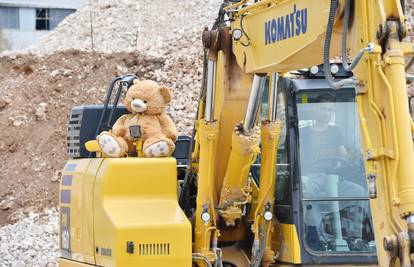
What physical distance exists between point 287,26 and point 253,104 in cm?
92

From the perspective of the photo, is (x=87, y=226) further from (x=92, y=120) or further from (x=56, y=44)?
(x=56, y=44)

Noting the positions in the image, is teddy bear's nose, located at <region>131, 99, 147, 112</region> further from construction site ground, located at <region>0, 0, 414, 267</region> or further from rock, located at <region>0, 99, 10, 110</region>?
rock, located at <region>0, 99, 10, 110</region>

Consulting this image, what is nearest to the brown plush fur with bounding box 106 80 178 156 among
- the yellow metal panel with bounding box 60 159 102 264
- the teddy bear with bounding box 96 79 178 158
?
the teddy bear with bounding box 96 79 178 158

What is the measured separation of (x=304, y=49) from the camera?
19.4 ft

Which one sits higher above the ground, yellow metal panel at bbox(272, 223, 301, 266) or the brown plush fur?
the brown plush fur

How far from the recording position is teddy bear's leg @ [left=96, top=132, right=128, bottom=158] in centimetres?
741

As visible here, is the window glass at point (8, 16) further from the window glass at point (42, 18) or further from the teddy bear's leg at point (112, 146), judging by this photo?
the teddy bear's leg at point (112, 146)

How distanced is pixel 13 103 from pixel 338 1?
13298 millimetres

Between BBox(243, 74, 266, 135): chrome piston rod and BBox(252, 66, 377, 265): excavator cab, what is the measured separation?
42cm

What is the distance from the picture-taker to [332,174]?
7.18 metres

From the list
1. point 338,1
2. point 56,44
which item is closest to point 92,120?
point 338,1

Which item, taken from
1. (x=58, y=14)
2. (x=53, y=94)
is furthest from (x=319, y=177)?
(x=58, y=14)

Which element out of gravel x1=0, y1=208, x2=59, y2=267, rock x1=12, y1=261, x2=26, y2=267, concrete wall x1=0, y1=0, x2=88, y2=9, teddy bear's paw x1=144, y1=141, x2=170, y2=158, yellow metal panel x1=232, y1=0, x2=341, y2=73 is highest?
concrete wall x1=0, y1=0, x2=88, y2=9

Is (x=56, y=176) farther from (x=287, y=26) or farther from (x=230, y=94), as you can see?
(x=287, y=26)
